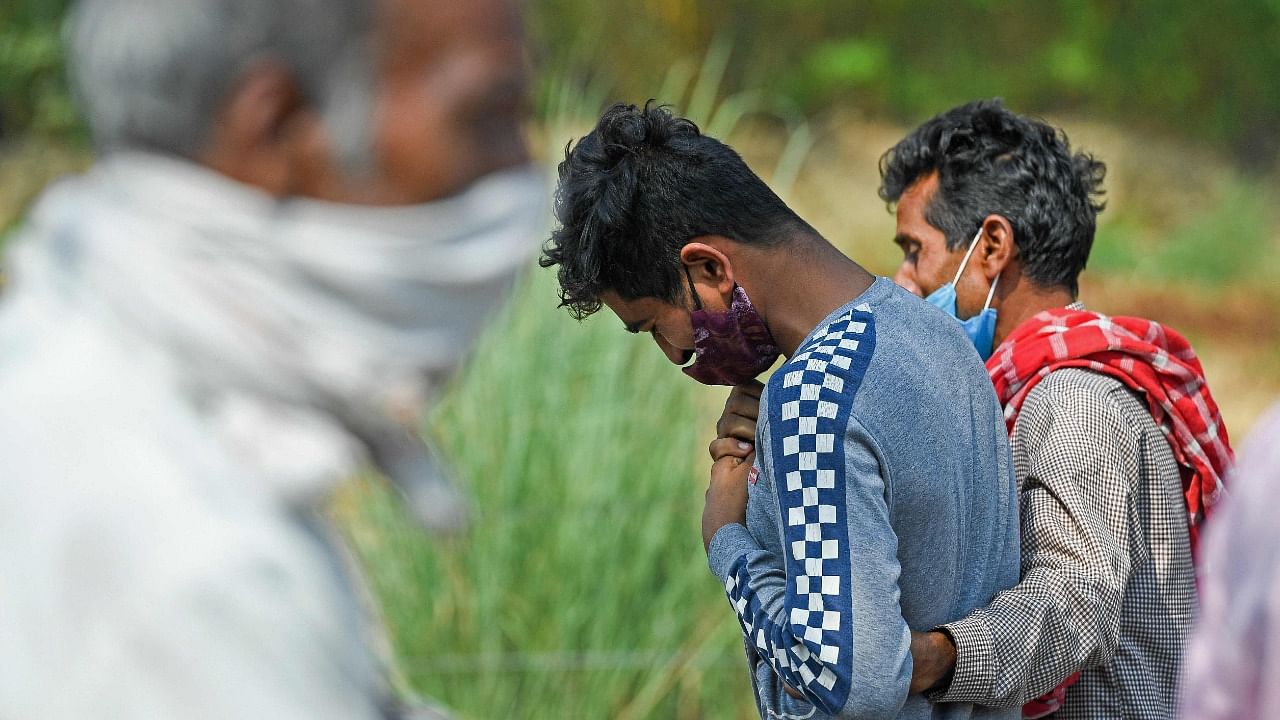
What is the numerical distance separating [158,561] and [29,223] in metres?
0.32

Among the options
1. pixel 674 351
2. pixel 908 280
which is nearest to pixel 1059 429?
pixel 908 280

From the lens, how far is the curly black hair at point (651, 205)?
2053mm

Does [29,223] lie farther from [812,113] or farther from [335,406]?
[812,113]

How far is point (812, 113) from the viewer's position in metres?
10.5

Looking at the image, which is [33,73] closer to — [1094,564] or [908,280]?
Answer: [908,280]

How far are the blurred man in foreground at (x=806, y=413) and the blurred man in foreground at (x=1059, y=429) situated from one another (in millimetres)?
89

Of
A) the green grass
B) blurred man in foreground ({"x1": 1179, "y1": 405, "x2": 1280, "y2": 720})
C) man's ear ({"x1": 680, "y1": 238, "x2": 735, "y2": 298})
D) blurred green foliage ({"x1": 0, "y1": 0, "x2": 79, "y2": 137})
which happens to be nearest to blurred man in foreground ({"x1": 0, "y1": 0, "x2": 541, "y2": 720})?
blurred man in foreground ({"x1": 1179, "y1": 405, "x2": 1280, "y2": 720})

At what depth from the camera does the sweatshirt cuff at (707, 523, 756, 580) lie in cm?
204

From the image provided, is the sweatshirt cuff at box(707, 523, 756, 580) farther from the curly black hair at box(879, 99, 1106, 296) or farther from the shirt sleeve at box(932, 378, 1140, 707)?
the curly black hair at box(879, 99, 1106, 296)

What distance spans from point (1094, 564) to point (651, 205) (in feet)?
2.66

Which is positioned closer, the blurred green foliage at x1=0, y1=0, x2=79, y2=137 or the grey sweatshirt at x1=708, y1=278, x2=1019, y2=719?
the grey sweatshirt at x1=708, y1=278, x2=1019, y2=719

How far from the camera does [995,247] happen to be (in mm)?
2549

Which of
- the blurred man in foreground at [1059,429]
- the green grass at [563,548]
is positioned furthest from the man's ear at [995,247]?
the green grass at [563,548]

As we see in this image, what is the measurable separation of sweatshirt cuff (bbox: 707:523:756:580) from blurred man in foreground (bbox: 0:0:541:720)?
3.02 feet
